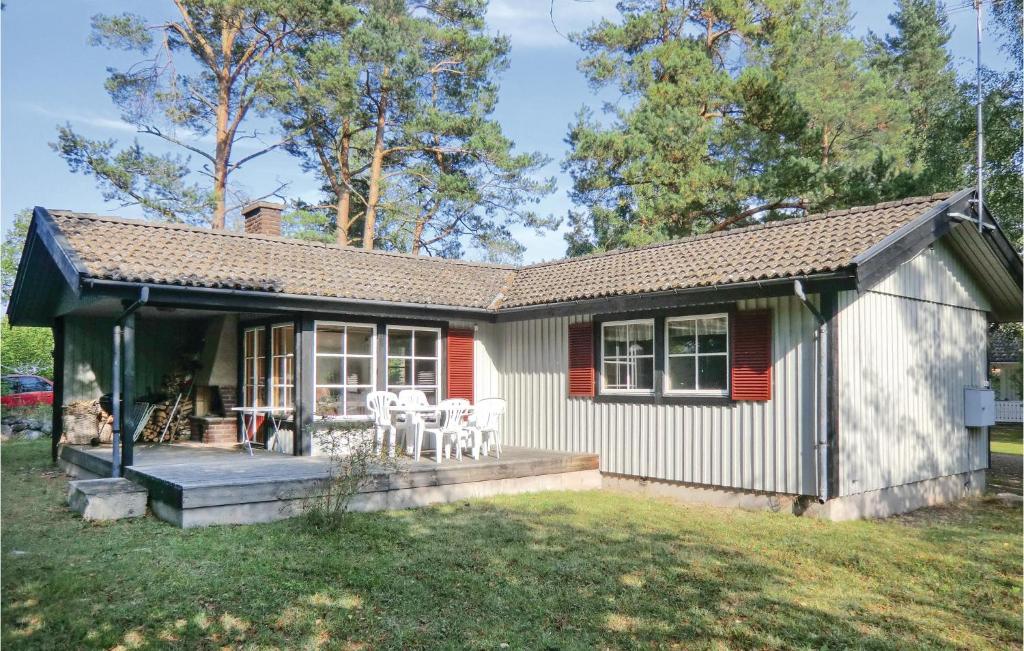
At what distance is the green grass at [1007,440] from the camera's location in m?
16.8

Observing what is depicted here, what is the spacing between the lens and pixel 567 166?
21047 mm

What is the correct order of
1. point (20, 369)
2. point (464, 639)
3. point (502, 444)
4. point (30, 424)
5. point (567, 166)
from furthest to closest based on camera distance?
1. point (20, 369)
2. point (567, 166)
3. point (30, 424)
4. point (502, 444)
5. point (464, 639)

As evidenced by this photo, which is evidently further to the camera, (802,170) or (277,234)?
(802,170)

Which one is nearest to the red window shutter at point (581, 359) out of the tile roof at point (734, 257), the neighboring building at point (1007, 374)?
the tile roof at point (734, 257)

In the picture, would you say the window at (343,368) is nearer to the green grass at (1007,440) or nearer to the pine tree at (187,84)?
the pine tree at (187,84)

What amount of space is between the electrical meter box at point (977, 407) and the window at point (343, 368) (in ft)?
27.9

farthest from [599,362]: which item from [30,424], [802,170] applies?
[30,424]

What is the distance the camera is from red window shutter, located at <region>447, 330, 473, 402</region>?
445 inches

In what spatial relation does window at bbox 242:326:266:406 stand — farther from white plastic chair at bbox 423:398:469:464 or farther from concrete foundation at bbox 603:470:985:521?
concrete foundation at bbox 603:470:985:521

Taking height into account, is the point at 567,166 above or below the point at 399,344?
above

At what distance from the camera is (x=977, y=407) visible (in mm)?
10359

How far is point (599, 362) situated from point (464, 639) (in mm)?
6332

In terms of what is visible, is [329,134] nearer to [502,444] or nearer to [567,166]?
[567,166]

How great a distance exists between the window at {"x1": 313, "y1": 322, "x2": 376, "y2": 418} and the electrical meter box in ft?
27.9
